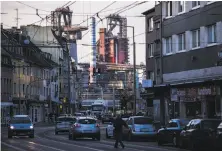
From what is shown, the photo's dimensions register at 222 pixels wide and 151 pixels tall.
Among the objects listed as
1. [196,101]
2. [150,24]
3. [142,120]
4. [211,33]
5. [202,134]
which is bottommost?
[202,134]

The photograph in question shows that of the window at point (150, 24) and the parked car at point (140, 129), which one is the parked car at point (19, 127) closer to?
the parked car at point (140, 129)

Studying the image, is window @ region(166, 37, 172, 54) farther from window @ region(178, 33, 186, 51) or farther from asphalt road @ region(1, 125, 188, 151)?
asphalt road @ region(1, 125, 188, 151)

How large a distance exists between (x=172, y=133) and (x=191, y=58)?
16.5 meters

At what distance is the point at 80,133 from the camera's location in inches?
1475

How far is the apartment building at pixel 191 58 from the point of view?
136 feet

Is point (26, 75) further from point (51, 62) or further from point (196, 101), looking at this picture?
point (196, 101)

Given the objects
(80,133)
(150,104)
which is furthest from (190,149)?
(150,104)

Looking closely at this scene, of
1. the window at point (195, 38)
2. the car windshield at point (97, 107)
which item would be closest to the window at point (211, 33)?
the window at point (195, 38)

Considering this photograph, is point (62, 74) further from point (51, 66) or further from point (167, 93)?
point (167, 93)

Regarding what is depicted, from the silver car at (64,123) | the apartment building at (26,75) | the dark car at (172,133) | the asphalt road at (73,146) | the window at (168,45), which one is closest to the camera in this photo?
the asphalt road at (73,146)

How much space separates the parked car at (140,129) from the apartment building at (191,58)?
680 centimetres

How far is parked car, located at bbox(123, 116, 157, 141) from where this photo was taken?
35.2m

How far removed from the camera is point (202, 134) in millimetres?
Result: 24906

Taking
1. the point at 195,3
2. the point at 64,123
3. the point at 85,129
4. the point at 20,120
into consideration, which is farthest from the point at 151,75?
the point at 85,129
